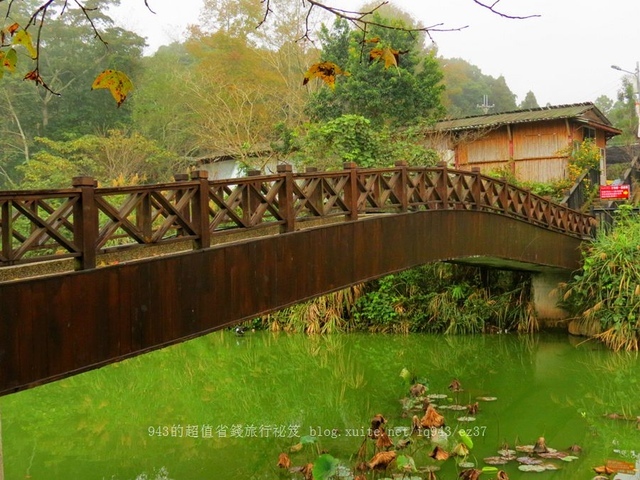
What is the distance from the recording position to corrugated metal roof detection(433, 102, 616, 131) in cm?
1888

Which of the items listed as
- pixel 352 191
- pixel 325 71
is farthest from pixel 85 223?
pixel 352 191

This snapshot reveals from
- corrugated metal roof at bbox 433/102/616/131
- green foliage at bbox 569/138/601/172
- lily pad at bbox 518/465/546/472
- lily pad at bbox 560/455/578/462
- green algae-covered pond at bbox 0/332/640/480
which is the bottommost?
green algae-covered pond at bbox 0/332/640/480

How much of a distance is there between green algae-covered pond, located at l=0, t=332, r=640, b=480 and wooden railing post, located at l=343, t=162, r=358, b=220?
2500 millimetres

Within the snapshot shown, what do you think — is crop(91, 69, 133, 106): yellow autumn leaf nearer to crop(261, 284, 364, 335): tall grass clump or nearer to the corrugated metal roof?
crop(261, 284, 364, 335): tall grass clump

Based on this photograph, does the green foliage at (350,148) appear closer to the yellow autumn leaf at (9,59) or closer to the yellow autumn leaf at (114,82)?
the yellow autumn leaf at (114,82)

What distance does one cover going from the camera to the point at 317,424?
844 centimetres

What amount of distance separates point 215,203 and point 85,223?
1530mm

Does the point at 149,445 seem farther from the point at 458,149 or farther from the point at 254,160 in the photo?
the point at 458,149

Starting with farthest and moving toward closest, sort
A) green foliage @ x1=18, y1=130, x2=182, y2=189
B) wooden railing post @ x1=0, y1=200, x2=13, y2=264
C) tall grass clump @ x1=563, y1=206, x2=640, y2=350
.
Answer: green foliage @ x1=18, y1=130, x2=182, y2=189 → tall grass clump @ x1=563, y1=206, x2=640, y2=350 → wooden railing post @ x1=0, y1=200, x2=13, y2=264

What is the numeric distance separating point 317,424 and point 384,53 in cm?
604

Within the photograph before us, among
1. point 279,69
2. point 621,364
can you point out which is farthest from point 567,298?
point 279,69

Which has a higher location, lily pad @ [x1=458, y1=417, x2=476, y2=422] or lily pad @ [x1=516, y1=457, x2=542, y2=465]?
lily pad @ [x1=516, y1=457, x2=542, y2=465]

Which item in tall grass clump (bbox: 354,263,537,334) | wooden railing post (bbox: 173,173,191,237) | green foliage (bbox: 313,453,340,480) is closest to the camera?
green foliage (bbox: 313,453,340,480)

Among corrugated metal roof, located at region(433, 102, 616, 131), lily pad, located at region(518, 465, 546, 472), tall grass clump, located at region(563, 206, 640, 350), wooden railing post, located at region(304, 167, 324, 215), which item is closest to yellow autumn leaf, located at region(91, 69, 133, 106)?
wooden railing post, located at region(304, 167, 324, 215)
